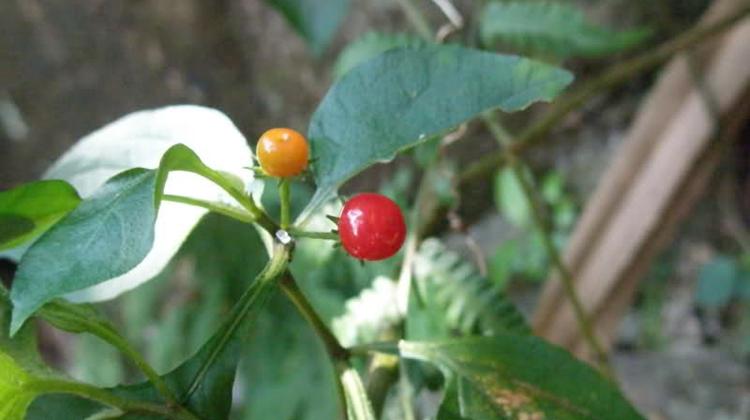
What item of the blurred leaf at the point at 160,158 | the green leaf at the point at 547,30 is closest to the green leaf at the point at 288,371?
the green leaf at the point at 547,30

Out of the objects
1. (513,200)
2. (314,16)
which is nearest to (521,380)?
(314,16)

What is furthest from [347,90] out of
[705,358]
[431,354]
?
[705,358]

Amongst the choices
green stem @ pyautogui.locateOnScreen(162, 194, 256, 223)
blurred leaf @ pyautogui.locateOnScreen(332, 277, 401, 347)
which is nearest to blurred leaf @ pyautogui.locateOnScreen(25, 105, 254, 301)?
green stem @ pyautogui.locateOnScreen(162, 194, 256, 223)

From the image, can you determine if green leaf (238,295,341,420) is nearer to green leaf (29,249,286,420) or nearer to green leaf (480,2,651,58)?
green leaf (480,2,651,58)

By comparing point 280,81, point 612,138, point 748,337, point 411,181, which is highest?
point 280,81

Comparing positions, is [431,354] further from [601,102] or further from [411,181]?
[601,102]

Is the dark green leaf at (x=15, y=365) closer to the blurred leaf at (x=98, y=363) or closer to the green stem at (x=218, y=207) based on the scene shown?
the green stem at (x=218, y=207)

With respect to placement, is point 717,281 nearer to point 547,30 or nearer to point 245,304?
point 547,30
